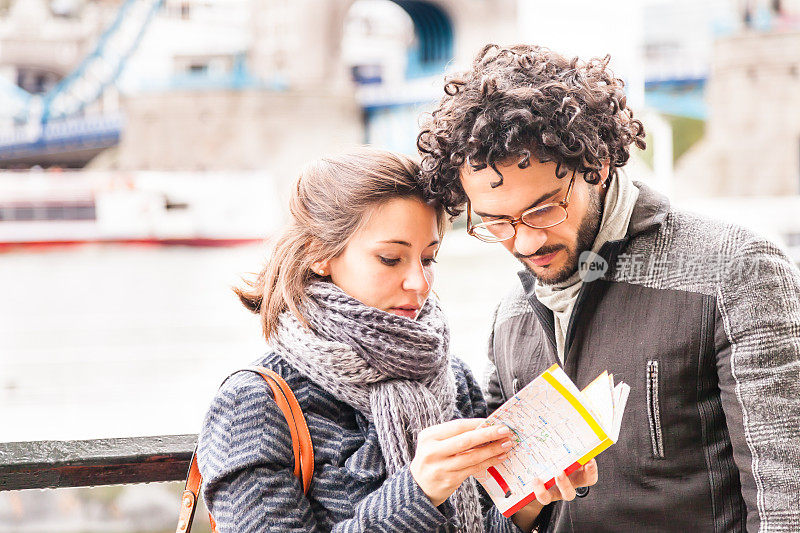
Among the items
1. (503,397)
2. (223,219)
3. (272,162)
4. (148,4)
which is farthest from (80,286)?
(503,397)

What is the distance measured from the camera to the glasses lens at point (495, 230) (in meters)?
1.22

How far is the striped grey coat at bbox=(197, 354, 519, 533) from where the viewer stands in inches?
44.3

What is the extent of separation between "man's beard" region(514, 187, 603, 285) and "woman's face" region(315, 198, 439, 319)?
0.51ft

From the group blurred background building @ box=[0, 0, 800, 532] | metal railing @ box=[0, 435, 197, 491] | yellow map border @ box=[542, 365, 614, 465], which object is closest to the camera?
yellow map border @ box=[542, 365, 614, 465]

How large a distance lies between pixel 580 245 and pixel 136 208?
69.3 ft

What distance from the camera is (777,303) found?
3.59 ft

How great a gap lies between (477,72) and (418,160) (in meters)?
0.18

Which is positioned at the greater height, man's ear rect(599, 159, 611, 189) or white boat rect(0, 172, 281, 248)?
man's ear rect(599, 159, 611, 189)

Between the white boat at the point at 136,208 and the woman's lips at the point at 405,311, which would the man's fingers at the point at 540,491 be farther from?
the white boat at the point at 136,208

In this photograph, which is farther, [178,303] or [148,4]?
[148,4]

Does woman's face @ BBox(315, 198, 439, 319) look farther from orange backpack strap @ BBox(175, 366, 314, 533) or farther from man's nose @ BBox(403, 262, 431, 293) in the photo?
orange backpack strap @ BBox(175, 366, 314, 533)

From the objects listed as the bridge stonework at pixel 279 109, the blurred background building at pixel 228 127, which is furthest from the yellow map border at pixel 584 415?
the bridge stonework at pixel 279 109

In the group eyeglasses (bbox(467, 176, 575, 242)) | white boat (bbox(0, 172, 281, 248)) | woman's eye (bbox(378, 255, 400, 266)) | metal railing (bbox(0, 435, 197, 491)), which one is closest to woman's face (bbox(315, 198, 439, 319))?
woman's eye (bbox(378, 255, 400, 266))

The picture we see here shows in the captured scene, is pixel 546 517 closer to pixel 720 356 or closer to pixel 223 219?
pixel 720 356
